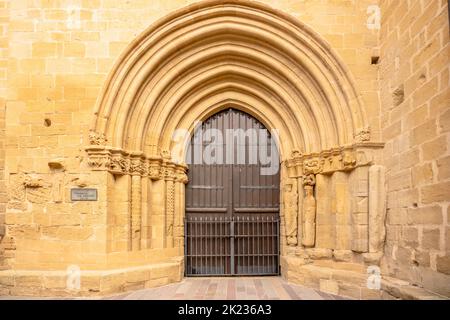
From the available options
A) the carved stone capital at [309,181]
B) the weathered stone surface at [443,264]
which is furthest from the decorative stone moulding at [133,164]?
the weathered stone surface at [443,264]

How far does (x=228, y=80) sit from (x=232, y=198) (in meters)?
2.13

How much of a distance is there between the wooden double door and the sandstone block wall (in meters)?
2.18

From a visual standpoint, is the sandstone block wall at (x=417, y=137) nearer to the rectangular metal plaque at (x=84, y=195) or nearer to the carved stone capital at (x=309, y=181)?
the carved stone capital at (x=309, y=181)

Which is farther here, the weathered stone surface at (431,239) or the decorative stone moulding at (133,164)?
the decorative stone moulding at (133,164)

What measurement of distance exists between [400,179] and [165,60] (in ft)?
13.1

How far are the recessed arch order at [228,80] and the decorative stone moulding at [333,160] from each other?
0.44 feet

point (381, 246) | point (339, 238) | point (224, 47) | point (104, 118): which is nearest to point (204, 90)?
point (224, 47)

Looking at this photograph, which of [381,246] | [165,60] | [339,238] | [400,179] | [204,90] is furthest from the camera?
[204,90]

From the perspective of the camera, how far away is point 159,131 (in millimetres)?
6727

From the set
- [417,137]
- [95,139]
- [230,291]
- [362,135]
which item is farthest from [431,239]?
[95,139]

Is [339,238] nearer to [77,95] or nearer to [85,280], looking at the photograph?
[85,280]

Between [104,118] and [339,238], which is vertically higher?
[104,118]

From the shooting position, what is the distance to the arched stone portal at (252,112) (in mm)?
6008

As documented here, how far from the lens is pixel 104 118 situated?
19.9 ft
